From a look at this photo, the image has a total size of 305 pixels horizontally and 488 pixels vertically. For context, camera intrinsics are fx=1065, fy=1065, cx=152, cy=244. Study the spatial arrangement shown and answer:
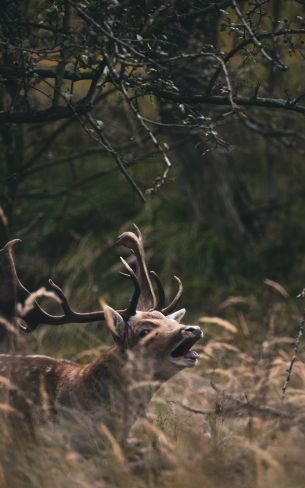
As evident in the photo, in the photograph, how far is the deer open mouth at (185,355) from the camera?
5.87m

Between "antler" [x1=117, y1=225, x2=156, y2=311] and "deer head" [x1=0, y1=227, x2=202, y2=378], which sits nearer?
"deer head" [x1=0, y1=227, x2=202, y2=378]

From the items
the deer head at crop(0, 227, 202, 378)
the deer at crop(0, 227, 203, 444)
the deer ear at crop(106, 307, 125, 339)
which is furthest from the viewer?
the deer ear at crop(106, 307, 125, 339)

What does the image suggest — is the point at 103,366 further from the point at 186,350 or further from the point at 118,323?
the point at 186,350

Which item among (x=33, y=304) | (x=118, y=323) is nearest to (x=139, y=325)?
(x=118, y=323)

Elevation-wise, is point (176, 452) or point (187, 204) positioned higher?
point (176, 452)

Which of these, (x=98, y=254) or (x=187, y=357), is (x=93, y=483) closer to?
(x=187, y=357)

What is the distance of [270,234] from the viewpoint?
37.8 feet

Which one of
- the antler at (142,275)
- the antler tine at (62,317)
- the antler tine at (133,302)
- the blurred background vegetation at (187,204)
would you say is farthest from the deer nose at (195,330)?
the blurred background vegetation at (187,204)

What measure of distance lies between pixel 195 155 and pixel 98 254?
1427 millimetres

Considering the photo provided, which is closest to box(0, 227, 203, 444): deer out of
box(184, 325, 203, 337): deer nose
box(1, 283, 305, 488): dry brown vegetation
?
box(184, 325, 203, 337): deer nose

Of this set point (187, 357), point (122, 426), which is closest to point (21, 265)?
point (187, 357)

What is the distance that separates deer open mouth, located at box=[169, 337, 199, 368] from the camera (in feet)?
19.2

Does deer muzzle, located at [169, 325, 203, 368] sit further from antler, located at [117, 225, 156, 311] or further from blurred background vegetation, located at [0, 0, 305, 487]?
blurred background vegetation, located at [0, 0, 305, 487]

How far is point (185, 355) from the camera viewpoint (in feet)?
19.6
